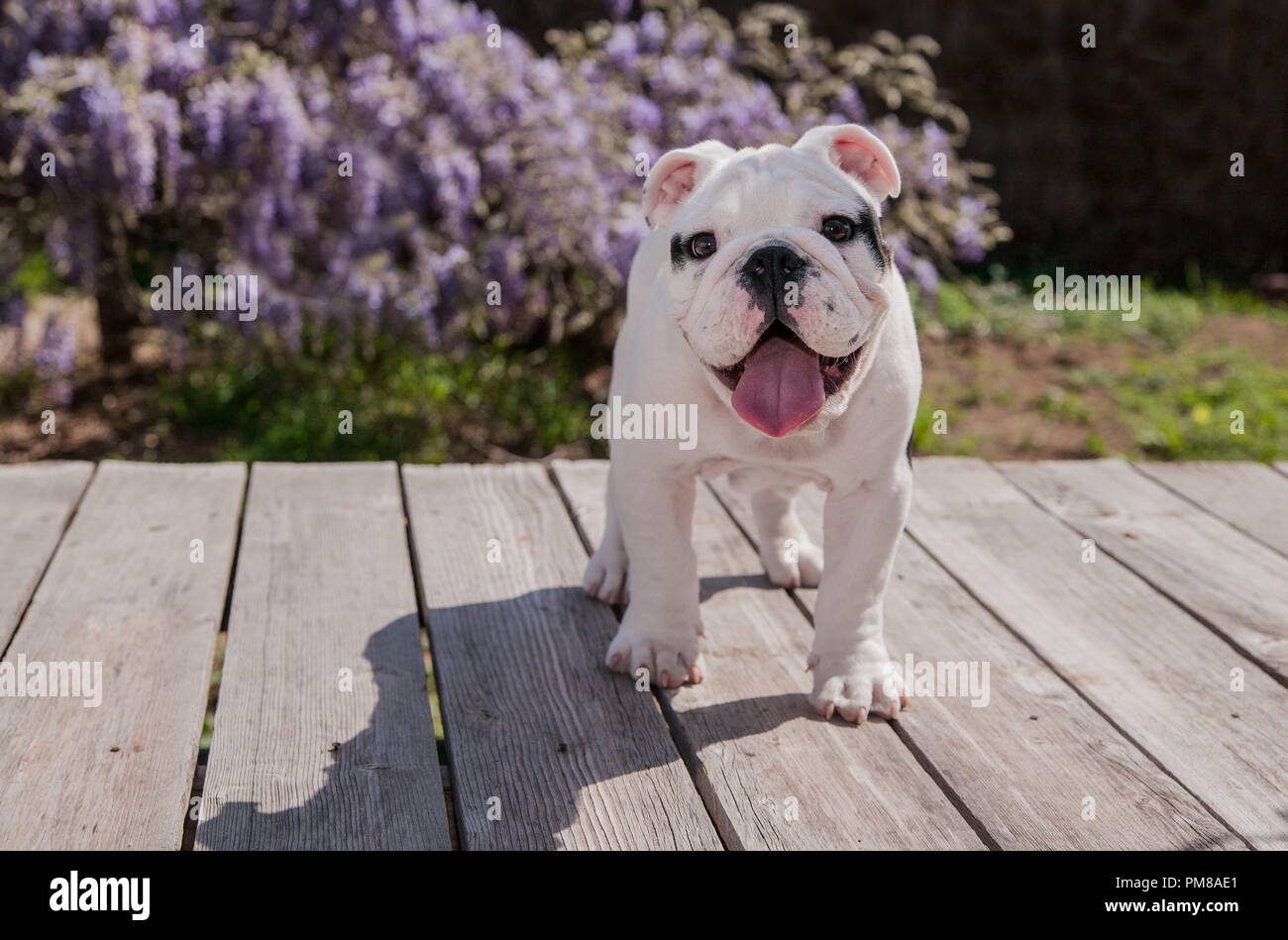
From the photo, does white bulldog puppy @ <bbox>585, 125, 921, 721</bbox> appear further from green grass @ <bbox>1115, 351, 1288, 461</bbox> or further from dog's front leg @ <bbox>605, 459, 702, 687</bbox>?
green grass @ <bbox>1115, 351, 1288, 461</bbox>

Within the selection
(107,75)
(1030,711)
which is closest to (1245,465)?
(1030,711)

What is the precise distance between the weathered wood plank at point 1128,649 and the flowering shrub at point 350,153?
1993 mm

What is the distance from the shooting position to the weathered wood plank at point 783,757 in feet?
7.27

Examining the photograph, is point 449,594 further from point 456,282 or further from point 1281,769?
point 456,282

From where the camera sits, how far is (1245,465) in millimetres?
4215

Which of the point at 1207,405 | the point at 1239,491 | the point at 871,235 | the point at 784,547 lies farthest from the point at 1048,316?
the point at 871,235

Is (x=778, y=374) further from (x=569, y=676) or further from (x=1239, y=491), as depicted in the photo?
(x=1239, y=491)

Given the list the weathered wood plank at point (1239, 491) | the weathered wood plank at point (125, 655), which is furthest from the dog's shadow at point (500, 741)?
the weathered wood plank at point (1239, 491)

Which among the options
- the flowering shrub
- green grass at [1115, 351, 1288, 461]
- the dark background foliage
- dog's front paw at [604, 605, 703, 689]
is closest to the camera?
dog's front paw at [604, 605, 703, 689]

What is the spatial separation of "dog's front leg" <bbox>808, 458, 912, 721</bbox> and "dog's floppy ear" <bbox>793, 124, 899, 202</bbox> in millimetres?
516

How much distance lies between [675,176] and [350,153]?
2882 millimetres

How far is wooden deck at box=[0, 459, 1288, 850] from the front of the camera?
2240mm

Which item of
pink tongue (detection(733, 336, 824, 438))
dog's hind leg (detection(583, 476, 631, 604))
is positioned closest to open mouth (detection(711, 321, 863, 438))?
pink tongue (detection(733, 336, 824, 438))
